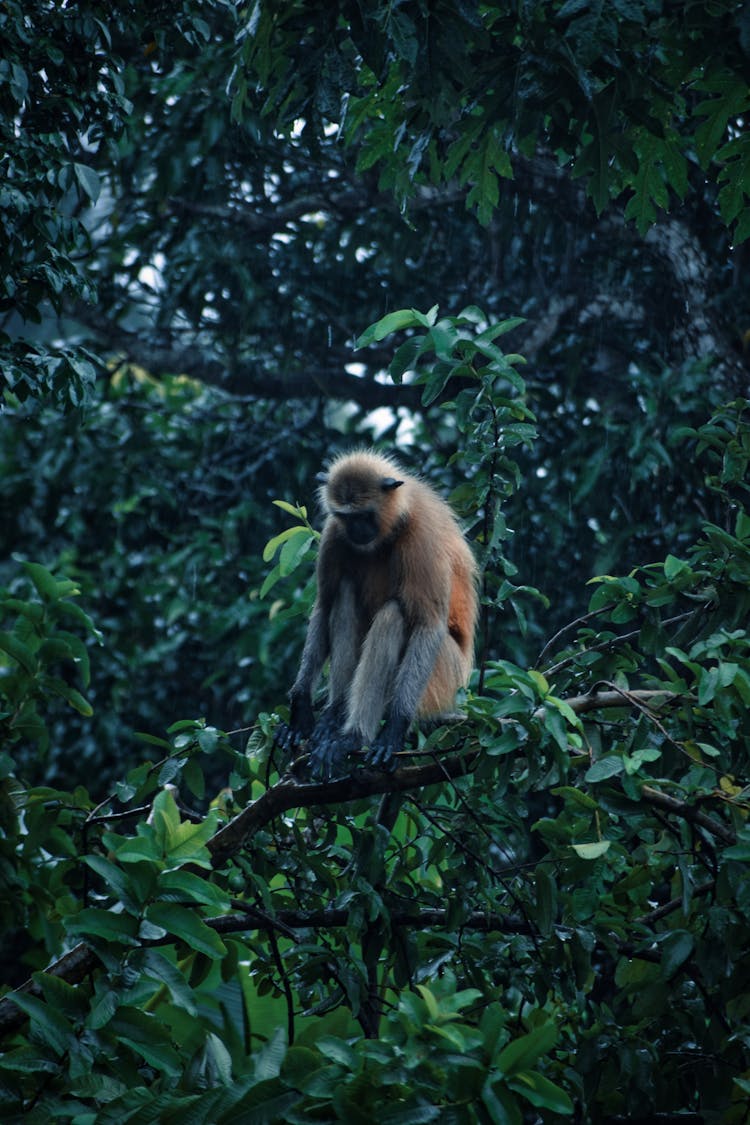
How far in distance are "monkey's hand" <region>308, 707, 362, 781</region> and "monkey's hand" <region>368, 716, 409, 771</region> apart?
0.08 metres

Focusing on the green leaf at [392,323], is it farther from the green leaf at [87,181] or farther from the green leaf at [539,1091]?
the green leaf at [539,1091]

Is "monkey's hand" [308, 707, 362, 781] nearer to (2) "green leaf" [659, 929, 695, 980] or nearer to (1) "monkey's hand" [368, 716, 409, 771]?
(1) "monkey's hand" [368, 716, 409, 771]

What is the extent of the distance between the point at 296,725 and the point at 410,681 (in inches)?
15.7

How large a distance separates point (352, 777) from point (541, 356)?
164 inches

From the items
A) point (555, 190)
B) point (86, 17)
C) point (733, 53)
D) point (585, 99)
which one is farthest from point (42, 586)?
point (555, 190)

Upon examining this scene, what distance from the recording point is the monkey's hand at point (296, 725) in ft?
12.6

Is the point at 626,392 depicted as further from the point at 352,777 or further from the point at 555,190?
the point at 352,777

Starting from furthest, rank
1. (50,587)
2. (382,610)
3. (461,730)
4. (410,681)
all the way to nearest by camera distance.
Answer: (382,610) < (410,681) < (50,587) < (461,730)

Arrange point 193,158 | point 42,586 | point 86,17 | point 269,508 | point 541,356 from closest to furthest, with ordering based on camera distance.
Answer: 1. point 86,17
2. point 42,586
3. point 193,158
4. point 541,356
5. point 269,508

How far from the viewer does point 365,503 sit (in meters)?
4.32

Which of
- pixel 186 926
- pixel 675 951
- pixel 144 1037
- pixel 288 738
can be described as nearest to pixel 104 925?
pixel 186 926

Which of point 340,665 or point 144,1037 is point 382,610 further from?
point 144,1037

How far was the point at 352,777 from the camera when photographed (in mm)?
3201

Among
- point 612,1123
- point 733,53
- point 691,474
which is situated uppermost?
point 733,53
